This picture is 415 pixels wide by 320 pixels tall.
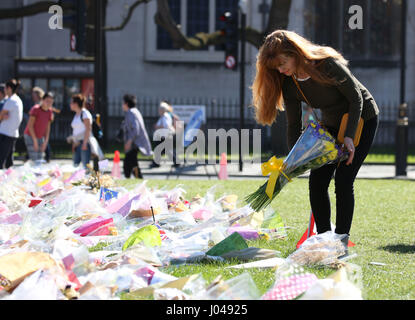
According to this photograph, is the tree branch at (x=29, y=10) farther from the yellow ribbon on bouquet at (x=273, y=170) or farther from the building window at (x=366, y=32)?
the yellow ribbon on bouquet at (x=273, y=170)

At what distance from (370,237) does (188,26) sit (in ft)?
79.3

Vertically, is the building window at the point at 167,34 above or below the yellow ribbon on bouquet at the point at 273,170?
above

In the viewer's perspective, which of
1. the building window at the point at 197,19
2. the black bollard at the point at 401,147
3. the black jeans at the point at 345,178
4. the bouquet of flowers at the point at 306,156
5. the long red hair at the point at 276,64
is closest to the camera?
the long red hair at the point at 276,64

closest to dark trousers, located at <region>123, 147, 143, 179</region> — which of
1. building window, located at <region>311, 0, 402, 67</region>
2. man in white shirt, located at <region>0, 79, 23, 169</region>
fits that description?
man in white shirt, located at <region>0, 79, 23, 169</region>

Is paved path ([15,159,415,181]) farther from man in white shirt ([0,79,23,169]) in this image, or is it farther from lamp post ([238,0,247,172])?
man in white shirt ([0,79,23,169])

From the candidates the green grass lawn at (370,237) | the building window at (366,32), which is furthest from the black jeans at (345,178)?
the building window at (366,32)

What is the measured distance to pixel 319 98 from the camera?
16.5ft

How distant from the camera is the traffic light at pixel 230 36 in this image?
16344 millimetres

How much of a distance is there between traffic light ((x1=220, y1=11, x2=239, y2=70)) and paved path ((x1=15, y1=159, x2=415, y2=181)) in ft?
8.07

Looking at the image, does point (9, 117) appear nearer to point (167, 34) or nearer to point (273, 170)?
point (273, 170)

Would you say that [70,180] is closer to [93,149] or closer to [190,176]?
[93,149]

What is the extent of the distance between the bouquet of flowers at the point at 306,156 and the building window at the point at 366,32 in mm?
25181

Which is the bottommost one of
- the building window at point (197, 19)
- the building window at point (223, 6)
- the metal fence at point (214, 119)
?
the metal fence at point (214, 119)

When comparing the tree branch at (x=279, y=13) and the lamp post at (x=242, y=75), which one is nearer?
the lamp post at (x=242, y=75)
